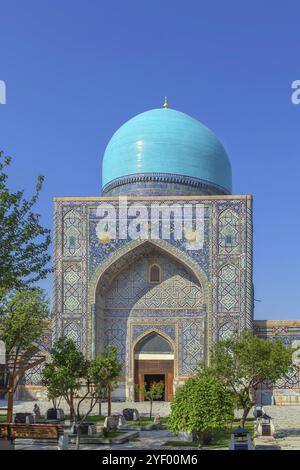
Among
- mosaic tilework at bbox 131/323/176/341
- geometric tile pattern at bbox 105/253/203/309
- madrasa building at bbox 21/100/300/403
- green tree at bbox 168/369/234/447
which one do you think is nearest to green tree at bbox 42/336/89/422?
green tree at bbox 168/369/234/447

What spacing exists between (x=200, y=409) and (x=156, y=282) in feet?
39.9

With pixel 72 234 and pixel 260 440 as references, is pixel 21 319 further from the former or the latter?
pixel 72 234

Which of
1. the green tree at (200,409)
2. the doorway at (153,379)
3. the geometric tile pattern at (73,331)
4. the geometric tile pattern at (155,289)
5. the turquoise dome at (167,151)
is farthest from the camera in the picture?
the turquoise dome at (167,151)

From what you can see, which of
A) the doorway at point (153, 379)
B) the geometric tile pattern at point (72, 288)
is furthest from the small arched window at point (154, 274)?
the doorway at point (153, 379)

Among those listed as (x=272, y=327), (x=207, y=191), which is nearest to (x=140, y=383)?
(x=272, y=327)

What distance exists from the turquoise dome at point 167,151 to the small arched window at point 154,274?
377 centimetres

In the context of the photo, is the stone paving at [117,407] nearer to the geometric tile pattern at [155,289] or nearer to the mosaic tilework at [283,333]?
the geometric tile pattern at [155,289]

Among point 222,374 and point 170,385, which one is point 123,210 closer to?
point 170,385

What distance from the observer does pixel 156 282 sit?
24.2 metres

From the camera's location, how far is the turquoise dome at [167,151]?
84.9 feet

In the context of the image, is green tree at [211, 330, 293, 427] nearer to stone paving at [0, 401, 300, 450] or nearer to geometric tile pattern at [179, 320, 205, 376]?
stone paving at [0, 401, 300, 450]

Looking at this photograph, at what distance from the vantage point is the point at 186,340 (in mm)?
23656

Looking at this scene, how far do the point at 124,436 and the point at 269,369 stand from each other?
139 inches

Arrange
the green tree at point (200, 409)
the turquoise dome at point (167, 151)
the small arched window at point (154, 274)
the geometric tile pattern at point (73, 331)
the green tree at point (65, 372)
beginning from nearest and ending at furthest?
1. the green tree at point (200, 409)
2. the green tree at point (65, 372)
3. the geometric tile pattern at point (73, 331)
4. the small arched window at point (154, 274)
5. the turquoise dome at point (167, 151)
